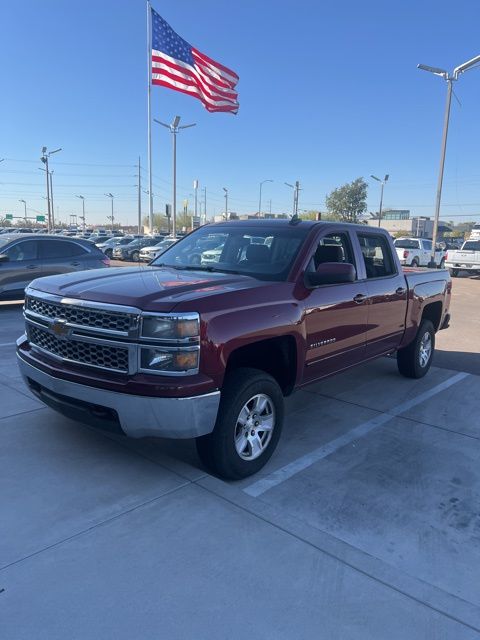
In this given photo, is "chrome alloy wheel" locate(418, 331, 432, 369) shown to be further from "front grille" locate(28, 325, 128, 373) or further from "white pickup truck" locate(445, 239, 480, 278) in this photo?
"white pickup truck" locate(445, 239, 480, 278)

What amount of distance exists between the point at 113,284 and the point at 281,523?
78.5 inches

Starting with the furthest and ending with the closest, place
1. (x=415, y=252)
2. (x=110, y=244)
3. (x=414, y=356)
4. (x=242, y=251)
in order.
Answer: (x=110, y=244) → (x=415, y=252) → (x=414, y=356) → (x=242, y=251)

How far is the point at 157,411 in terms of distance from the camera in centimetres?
320

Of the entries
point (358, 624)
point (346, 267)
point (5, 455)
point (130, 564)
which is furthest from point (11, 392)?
point (358, 624)

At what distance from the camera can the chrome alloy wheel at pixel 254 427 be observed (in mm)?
3660

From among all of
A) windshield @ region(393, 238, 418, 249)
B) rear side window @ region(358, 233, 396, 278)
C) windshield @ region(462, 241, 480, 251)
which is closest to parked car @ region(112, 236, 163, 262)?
windshield @ region(393, 238, 418, 249)

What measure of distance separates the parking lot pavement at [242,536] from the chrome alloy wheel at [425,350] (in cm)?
183

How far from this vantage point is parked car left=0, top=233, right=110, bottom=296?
1068 cm

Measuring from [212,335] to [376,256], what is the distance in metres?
2.99

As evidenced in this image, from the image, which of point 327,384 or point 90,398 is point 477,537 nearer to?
point 90,398

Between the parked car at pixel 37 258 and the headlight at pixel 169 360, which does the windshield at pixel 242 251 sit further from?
the parked car at pixel 37 258

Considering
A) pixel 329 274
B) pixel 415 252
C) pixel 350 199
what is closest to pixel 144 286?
pixel 329 274

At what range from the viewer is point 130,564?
2.70m

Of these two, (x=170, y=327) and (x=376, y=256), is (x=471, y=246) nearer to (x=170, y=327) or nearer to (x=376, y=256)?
(x=376, y=256)
